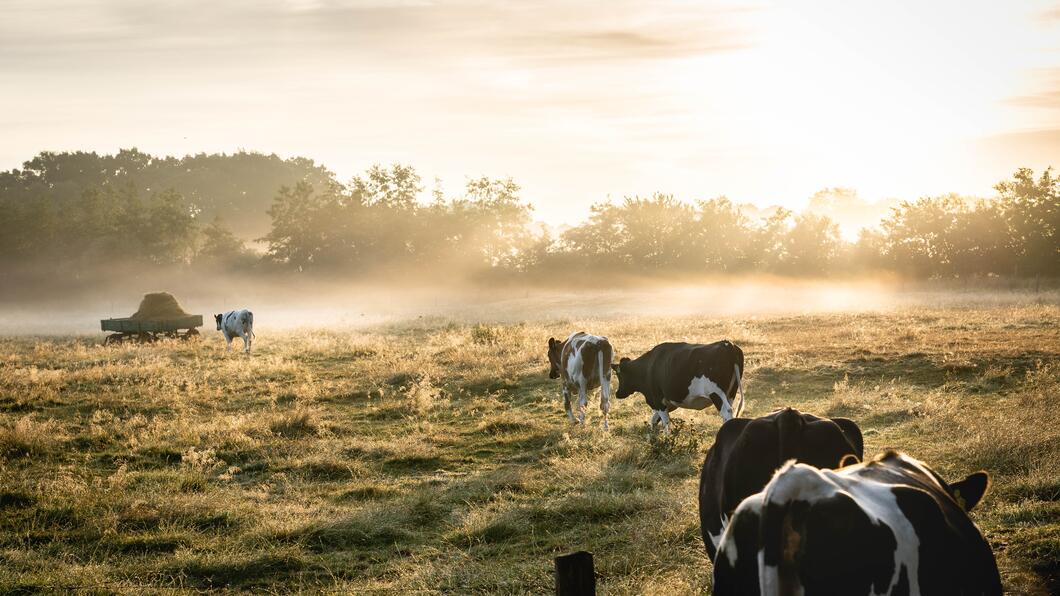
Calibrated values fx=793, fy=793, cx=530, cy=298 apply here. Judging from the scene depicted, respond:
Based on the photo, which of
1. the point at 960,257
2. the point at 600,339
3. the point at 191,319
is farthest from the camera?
the point at 960,257

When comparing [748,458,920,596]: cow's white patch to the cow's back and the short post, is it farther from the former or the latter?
the cow's back

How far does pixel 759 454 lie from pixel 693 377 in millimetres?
6664

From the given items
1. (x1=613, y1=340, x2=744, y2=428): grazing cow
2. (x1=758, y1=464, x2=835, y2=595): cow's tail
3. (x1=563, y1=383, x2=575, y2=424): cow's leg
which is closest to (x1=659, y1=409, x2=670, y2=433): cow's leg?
(x1=613, y1=340, x2=744, y2=428): grazing cow

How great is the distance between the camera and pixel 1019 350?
61.4 ft

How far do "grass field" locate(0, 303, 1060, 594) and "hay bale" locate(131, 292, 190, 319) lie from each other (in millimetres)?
12432

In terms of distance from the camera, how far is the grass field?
7316 millimetres

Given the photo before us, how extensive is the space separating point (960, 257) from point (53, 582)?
2495 inches

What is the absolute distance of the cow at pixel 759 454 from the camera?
17.1ft

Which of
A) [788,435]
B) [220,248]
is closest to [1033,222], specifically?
[788,435]

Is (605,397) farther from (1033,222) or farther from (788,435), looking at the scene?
(1033,222)

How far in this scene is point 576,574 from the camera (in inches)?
154

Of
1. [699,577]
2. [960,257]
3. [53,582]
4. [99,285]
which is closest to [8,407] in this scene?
[53,582]

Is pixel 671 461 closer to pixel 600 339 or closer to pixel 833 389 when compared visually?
pixel 600 339

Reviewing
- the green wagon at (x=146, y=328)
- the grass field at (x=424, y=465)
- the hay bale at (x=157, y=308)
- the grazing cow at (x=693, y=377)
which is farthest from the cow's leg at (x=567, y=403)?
the hay bale at (x=157, y=308)
